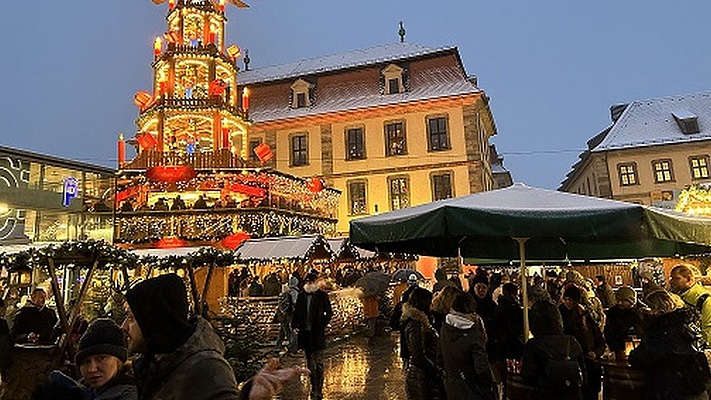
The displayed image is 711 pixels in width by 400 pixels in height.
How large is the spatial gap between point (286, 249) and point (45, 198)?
23.8ft

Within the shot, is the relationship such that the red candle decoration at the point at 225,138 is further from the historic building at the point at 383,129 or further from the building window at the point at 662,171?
the building window at the point at 662,171

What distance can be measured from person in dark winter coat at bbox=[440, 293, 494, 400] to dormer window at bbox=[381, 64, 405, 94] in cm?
2966

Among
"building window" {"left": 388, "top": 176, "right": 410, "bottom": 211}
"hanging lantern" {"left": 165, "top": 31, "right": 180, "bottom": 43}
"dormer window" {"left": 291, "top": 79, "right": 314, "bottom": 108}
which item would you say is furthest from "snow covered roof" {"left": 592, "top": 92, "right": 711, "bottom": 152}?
"hanging lantern" {"left": 165, "top": 31, "right": 180, "bottom": 43}

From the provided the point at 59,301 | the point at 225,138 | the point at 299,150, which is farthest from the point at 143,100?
the point at 59,301

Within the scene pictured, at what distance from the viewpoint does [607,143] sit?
37969 mm

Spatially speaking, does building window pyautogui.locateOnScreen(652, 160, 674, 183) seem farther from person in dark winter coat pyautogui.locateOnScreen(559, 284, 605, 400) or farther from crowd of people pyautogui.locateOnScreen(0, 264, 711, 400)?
person in dark winter coat pyautogui.locateOnScreen(559, 284, 605, 400)

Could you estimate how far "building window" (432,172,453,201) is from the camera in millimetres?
30984

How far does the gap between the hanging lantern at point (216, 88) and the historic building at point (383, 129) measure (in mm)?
10183

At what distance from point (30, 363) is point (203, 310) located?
5115 millimetres

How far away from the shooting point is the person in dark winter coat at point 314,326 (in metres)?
7.98

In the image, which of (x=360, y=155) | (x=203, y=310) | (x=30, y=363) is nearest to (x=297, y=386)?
(x=203, y=310)

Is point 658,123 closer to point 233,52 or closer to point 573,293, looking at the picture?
point 233,52

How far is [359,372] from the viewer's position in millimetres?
10375

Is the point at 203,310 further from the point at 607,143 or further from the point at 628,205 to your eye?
the point at 607,143
